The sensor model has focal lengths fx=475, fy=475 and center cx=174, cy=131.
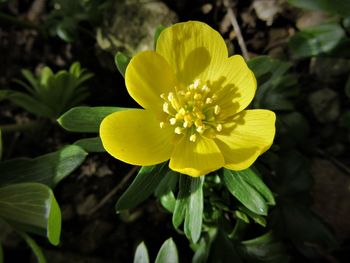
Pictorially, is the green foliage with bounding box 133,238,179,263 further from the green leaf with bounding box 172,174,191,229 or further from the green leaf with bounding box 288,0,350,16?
the green leaf with bounding box 288,0,350,16

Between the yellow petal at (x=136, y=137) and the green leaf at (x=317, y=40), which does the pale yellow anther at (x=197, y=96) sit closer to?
the yellow petal at (x=136, y=137)

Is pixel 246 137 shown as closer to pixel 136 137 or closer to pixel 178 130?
pixel 178 130

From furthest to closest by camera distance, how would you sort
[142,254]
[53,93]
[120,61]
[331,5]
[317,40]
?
[53,93]
[317,40]
[331,5]
[142,254]
[120,61]

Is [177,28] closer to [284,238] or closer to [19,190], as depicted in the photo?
[19,190]

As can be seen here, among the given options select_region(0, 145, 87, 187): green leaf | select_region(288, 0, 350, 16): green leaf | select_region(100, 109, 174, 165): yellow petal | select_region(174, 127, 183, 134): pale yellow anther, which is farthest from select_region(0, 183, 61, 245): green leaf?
select_region(288, 0, 350, 16): green leaf

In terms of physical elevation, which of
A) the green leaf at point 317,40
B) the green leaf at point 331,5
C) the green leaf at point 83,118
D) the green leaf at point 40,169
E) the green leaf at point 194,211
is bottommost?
the green leaf at point 317,40

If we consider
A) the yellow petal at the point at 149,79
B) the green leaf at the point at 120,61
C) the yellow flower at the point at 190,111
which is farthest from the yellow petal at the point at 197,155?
the green leaf at the point at 120,61

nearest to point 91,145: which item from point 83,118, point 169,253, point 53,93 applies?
point 83,118
